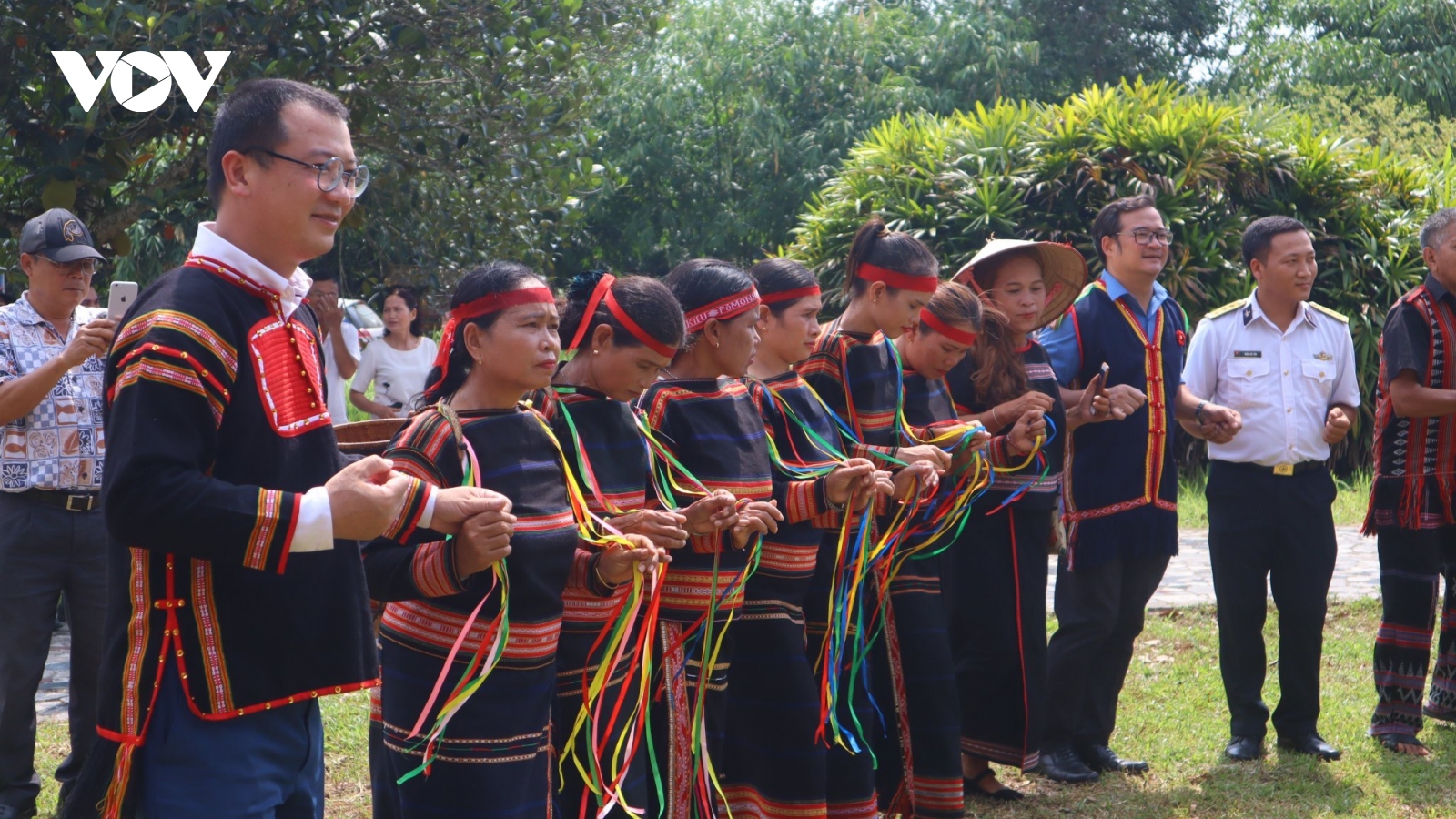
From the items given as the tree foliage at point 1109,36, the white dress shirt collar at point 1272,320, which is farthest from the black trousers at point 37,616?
the tree foliage at point 1109,36

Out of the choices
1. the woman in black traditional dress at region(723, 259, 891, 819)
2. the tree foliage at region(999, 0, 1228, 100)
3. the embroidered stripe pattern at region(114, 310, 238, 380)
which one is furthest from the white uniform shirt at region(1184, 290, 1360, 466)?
the tree foliage at region(999, 0, 1228, 100)

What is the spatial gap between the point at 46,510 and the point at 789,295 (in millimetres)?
2590

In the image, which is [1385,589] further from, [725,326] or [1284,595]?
[725,326]

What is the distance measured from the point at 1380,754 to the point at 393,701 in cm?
421

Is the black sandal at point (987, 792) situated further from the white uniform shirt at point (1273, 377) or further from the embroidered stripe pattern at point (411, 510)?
the embroidered stripe pattern at point (411, 510)

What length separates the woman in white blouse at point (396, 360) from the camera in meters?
8.88

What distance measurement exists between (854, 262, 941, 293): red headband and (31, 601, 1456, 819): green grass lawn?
1.87 meters

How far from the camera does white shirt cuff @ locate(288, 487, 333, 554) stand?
2.32 metres

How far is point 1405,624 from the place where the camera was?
584cm

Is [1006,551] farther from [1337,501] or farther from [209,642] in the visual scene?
[1337,501]

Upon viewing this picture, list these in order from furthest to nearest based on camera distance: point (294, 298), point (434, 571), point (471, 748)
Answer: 1. point (471, 748)
2. point (434, 571)
3. point (294, 298)

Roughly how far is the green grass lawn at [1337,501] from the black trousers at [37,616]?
25.6ft

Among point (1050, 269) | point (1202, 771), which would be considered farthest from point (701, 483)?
point (1202, 771)

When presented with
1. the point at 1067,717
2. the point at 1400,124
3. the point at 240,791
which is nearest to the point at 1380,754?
the point at 1067,717
